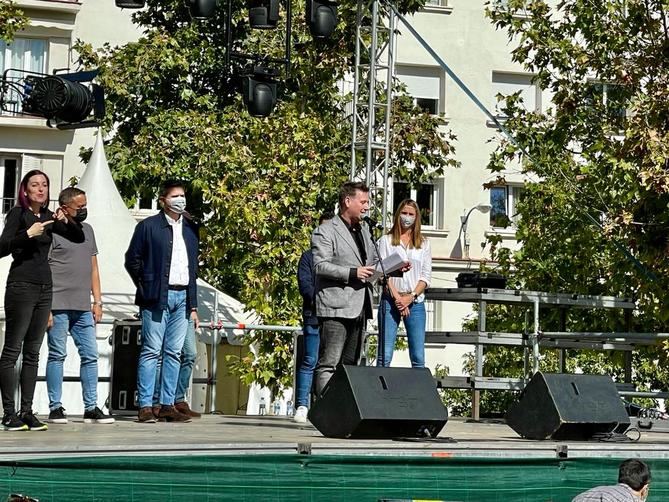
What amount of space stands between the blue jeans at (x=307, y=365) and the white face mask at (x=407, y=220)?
50.4 inches

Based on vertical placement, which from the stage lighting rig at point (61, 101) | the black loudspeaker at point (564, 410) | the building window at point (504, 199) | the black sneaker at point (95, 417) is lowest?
the black sneaker at point (95, 417)

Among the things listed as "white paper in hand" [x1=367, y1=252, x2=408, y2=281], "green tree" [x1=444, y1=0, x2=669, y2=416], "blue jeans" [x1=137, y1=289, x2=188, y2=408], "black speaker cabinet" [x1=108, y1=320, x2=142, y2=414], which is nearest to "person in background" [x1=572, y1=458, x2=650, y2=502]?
"white paper in hand" [x1=367, y1=252, x2=408, y2=281]

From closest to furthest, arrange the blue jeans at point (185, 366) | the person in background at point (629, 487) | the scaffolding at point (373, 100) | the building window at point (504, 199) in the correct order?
the person in background at point (629, 487) < the blue jeans at point (185, 366) < the scaffolding at point (373, 100) < the building window at point (504, 199)

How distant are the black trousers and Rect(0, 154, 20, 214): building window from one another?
28139 millimetres

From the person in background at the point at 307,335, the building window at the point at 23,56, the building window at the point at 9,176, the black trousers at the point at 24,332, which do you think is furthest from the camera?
the building window at the point at 23,56

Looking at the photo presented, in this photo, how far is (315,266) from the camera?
1067 centimetres

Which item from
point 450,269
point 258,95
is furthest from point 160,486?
point 450,269

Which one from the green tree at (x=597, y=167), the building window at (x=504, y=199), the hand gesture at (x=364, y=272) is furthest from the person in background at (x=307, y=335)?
the building window at (x=504, y=199)

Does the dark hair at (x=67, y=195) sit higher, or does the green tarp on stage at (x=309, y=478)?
the dark hair at (x=67, y=195)

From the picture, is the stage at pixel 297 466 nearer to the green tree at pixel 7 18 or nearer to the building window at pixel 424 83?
the green tree at pixel 7 18

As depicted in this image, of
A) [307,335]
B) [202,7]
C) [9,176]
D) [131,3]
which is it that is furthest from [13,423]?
[9,176]

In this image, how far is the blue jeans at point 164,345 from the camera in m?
11.3

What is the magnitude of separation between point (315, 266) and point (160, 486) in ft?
A: 9.39

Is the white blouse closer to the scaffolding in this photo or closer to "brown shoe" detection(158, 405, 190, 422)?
"brown shoe" detection(158, 405, 190, 422)
